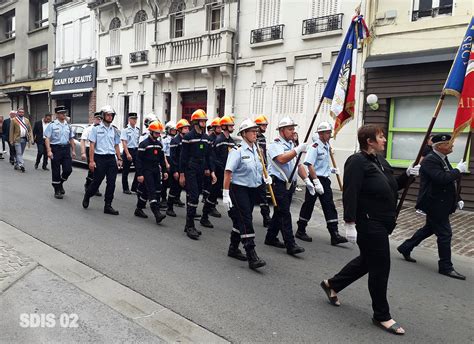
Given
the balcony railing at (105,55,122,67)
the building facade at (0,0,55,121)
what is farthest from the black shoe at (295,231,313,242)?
the building facade at (0,0,55,121)

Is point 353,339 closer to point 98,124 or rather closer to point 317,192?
point 317,192

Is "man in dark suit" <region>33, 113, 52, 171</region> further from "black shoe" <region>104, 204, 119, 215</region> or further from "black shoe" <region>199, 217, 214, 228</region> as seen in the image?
"black shoe" <region>199, 217, 214, 228</region>

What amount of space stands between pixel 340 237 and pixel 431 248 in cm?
147

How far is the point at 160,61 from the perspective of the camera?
18750mm

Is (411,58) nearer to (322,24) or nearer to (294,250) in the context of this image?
(322,24)

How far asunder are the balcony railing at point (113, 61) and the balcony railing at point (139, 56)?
107 centimetres

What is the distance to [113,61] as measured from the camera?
21281mm

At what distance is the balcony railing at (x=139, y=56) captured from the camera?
19.5m

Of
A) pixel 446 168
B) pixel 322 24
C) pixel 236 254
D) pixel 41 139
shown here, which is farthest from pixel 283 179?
pixel 41 139

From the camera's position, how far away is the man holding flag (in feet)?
18.3

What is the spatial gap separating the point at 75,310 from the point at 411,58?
1025 cm

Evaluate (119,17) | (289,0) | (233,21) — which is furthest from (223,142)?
(119,17)

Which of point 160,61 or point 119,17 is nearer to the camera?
point 160,61

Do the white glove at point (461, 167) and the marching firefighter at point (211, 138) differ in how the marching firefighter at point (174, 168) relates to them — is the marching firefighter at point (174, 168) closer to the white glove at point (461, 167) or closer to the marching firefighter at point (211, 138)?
the marching firefighter at point (211, 138)
